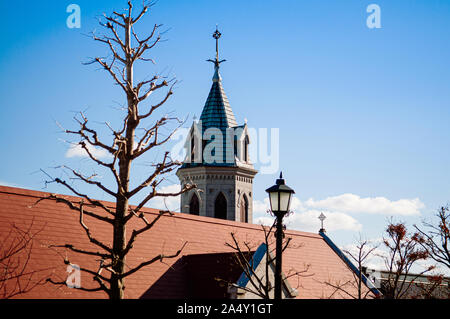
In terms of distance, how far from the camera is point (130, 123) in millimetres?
15625

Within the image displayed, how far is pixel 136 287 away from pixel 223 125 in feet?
113

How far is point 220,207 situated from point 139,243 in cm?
3089

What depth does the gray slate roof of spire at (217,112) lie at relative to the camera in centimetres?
5675

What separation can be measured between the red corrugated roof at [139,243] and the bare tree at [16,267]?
20 centimetres

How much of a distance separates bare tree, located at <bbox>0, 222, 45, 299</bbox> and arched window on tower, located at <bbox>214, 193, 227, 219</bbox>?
1361 inches

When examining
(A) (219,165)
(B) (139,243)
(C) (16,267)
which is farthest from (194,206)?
(C) (16,267)

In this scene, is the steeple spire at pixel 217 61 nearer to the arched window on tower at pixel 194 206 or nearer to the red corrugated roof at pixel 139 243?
the arched window on tower at pixel 194 206

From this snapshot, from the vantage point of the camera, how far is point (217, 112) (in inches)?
2249

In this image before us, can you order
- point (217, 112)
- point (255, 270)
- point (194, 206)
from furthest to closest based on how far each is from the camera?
point (217, 112), point (194, 206), point (255, 270)

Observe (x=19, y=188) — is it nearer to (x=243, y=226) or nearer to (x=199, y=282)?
(x=199, y=282)

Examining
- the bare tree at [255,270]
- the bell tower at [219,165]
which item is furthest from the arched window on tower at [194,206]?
the bare tree at [255,270]

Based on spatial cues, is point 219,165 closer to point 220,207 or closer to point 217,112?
point 220,207

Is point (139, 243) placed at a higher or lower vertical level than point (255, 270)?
higher
